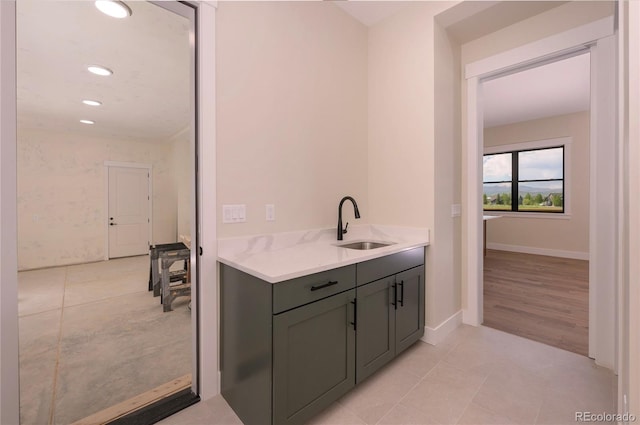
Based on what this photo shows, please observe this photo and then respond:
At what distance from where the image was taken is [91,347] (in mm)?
2369

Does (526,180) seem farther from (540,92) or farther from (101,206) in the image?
(101,206)

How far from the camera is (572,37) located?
2.13 m

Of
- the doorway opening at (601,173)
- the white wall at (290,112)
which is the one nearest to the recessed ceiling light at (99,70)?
the white wall at (290,112)

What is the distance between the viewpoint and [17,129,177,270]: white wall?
16.8ft

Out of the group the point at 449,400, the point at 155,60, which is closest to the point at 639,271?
the point at 449,400

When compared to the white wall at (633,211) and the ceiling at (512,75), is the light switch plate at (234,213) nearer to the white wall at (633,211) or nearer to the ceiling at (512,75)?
the white wall at (633,211)

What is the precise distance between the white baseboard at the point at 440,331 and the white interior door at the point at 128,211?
21.9ft

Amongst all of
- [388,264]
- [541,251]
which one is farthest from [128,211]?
[541,251]

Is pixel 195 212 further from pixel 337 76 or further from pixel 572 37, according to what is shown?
pixel 572 37

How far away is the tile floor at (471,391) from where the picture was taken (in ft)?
5.06

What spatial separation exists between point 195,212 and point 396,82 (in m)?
2.05

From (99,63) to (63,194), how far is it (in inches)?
151

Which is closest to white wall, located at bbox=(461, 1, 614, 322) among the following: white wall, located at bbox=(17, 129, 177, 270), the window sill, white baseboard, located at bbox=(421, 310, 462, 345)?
white baseboard, located at bbox=(421, 310, 462, 345)

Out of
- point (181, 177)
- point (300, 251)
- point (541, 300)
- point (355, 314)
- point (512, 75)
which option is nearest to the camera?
point (355, 314)
